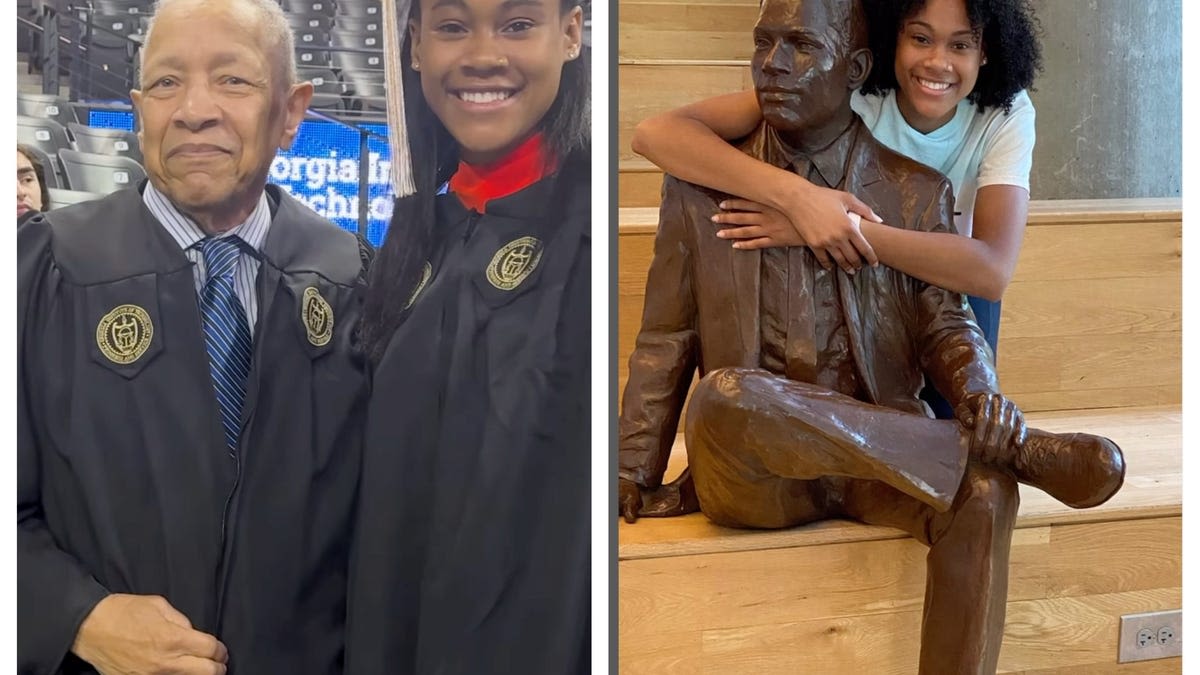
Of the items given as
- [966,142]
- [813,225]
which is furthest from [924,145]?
[813,225]

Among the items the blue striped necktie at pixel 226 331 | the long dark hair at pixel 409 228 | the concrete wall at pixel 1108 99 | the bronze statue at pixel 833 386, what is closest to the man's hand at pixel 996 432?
the bronze statue at pixel 833 386

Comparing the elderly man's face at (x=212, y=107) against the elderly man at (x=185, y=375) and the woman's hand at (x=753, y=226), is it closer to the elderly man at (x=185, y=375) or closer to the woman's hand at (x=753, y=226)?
the elderly man at (x=185, y=375)

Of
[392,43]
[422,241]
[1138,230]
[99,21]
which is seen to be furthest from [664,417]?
[1138,230]

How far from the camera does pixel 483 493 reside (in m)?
1.10

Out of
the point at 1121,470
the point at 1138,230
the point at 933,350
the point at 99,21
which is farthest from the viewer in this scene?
the point at 1138,230

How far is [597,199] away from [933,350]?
45 cm

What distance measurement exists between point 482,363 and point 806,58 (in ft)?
1.59

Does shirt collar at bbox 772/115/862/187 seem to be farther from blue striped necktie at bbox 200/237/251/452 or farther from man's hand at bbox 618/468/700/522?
blue striped necktie at bbox 200/237/251/452

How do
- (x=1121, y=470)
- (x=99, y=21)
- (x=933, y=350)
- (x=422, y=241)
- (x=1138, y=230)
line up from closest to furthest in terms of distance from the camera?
(x=99, y=21)
(x=422, y=241)
(x=1121, y=470)
(x=933, y=350)
(x=1138, y=230)

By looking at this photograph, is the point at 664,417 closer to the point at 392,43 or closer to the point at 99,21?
the point at 392,43

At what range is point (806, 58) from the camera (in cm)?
127

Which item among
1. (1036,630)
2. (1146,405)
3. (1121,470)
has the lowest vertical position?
(1036,630)

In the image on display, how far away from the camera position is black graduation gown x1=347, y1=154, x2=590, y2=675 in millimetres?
1064

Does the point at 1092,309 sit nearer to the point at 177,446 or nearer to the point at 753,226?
the point at 753,226
